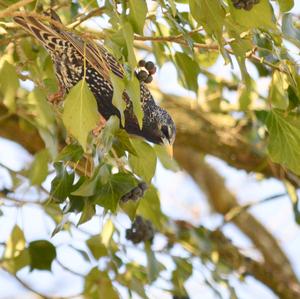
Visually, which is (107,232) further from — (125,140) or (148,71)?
(125,140)

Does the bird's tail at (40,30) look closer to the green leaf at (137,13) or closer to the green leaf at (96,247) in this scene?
the green leaf at (137,13)

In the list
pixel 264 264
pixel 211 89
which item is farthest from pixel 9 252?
pixel 264 264

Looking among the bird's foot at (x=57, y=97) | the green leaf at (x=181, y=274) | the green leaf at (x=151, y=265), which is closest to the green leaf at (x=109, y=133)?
the bird's foot at (x=57, y=97)

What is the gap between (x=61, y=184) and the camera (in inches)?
89.2

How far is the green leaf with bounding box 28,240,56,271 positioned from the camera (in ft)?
9.70

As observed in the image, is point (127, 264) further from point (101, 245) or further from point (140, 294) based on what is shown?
point (140, 294)

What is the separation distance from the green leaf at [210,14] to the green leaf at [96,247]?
135cm

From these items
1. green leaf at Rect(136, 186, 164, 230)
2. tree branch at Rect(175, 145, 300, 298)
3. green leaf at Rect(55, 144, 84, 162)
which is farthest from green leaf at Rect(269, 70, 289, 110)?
tree branch at Rect(175, 145, 300, 298)

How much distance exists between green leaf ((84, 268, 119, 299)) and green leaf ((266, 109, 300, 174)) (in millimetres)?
921

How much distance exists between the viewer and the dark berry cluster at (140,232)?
3.32 m

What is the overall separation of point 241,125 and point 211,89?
266mm

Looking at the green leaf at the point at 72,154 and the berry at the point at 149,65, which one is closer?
the green leaf at the point at 72,154

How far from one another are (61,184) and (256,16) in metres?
0.64

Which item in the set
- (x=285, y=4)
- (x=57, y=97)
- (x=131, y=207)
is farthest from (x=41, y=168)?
(x=285, y=4)
